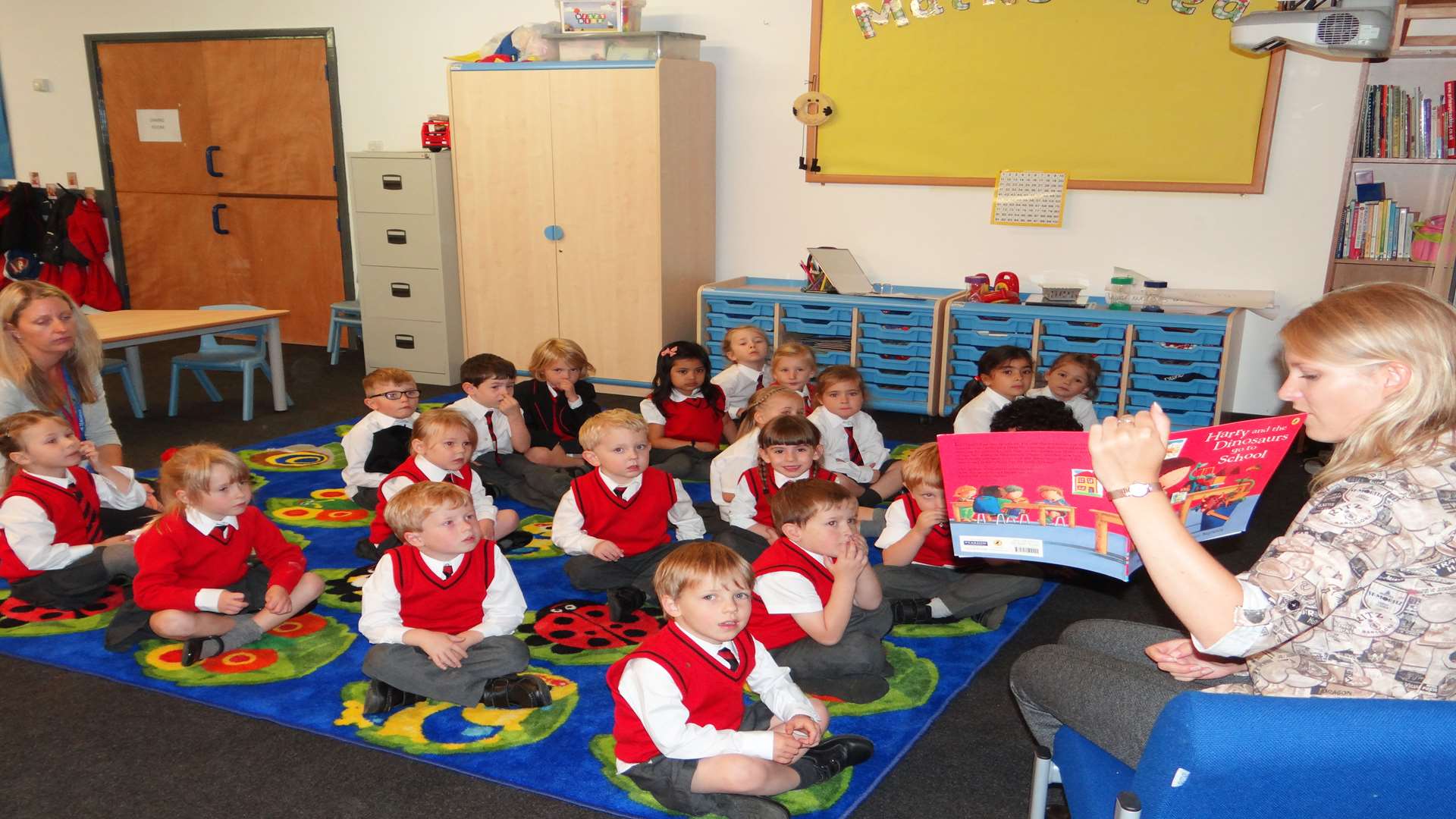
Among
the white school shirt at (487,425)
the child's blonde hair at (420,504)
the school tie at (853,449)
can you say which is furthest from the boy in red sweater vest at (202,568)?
the school tie at (853,449)

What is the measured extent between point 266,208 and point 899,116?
442cm

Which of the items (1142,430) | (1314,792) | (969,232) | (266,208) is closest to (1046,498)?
(1142,430)

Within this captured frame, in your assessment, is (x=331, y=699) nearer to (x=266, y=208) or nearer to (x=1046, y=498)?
(x=1046, y=498)

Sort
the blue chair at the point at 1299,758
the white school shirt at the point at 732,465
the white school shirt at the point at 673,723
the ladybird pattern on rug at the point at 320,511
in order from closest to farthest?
the blue chair at the point at 1299,758
the white school shirt at the point at 673,723
the white school shirt at the point at 732,465
the ladybird pattern on rug at the point at 320,511

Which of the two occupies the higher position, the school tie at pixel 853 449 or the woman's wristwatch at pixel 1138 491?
the woman's wristwatch at pixel 1138 491

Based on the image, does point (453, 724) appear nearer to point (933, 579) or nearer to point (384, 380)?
point (933, 579)

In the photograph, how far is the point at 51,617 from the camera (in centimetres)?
295

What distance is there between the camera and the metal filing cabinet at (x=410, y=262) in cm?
597

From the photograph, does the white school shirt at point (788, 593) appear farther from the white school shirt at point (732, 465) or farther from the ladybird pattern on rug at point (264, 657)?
the ladybird pattern on rug at point (264, 657)

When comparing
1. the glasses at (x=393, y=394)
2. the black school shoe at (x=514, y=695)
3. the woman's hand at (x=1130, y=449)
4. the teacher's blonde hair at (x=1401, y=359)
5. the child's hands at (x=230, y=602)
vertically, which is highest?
the teacher's blonde hair at (x=1401, y=359)

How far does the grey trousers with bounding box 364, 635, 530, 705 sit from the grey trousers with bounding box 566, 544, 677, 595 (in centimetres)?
66

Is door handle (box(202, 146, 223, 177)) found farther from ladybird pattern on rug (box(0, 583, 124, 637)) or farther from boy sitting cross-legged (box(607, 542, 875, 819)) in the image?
boy sitting cross-legged (box(607, 542, 875, 819))

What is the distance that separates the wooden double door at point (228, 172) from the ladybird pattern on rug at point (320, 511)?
355 centimetres

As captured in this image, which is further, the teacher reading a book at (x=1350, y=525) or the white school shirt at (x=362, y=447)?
the white school shirt at (x=362, y=447)
